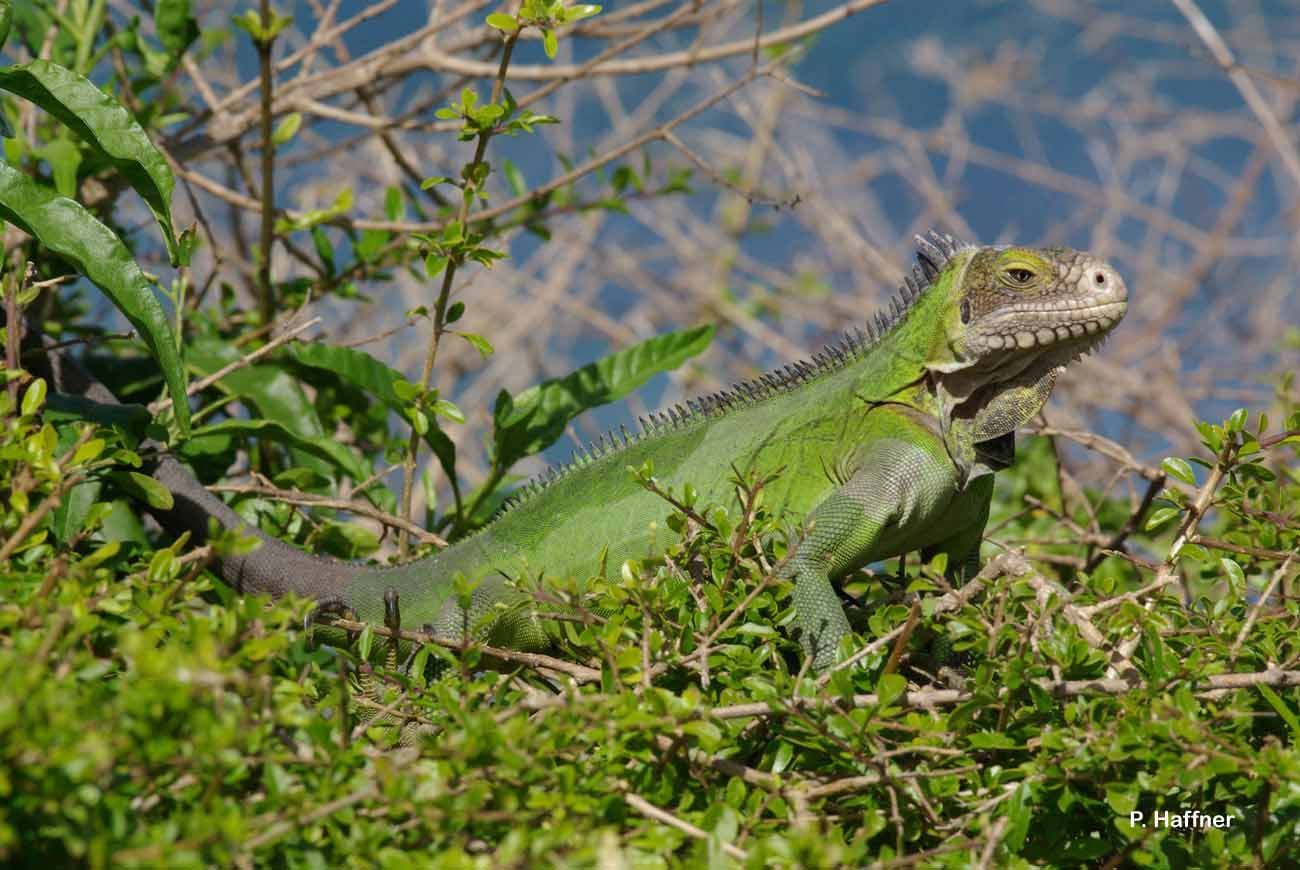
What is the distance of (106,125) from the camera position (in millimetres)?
3043

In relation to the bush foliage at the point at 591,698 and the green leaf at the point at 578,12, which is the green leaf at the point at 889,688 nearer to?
the bush foliage at the point at 591,698

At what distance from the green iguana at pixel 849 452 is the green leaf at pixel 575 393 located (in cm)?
28

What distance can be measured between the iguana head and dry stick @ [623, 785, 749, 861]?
1.80 m

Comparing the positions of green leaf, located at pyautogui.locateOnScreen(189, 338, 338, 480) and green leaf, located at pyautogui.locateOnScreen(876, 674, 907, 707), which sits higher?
green leaf, located at pyautogui.locateOnScreen(189, 338, 338, 480)

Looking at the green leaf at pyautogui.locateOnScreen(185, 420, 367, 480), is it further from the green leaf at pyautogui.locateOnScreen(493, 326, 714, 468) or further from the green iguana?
the green leaf at pyautogui.locateOnScreen(493, 326, 714, 468)

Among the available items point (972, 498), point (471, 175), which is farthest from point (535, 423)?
point (972, 498)

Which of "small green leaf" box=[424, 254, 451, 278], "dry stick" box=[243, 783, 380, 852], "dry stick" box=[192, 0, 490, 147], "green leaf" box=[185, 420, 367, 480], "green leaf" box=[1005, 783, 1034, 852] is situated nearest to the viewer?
"dry stick" box=[243, 783, 380, 852]

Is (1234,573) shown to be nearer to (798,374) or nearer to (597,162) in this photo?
(798,374)

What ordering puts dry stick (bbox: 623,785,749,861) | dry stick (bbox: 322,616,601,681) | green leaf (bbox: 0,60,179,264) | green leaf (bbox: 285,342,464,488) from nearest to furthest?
dry stick (bbox: 623,785,749,861) < dry stick (bbox: 322,616,601,681) < green leaf (bbox: 0,60,179,264) < green leaf (bbox: 285,342,464,488)

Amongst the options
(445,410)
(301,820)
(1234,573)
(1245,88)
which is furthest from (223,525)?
(1245,88)

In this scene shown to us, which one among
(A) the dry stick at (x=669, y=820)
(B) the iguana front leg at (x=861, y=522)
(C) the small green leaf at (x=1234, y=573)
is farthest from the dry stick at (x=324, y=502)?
(C) the small green leaf at (x=1234, y=573)

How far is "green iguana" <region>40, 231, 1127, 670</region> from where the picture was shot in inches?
145

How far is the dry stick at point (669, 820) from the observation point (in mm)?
2016

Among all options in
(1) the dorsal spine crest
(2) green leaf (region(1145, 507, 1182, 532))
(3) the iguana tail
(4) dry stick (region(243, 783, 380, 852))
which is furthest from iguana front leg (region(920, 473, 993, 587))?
(4) dry stick (region(243, 783, 380, 852))
